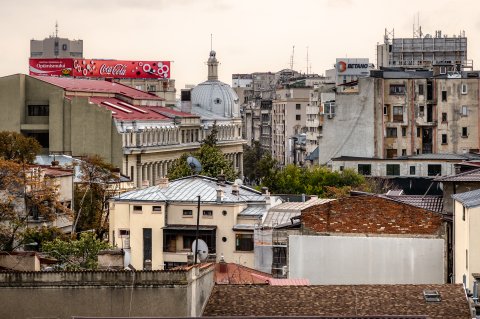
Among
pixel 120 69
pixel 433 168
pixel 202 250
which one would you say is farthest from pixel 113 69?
pixel 202 250

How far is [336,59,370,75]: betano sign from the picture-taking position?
162000 mm

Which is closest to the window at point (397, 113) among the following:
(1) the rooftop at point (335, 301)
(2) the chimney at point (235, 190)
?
(2) the chimney at point (235, 190)

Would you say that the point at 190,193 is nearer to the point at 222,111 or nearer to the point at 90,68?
the point at 222,111

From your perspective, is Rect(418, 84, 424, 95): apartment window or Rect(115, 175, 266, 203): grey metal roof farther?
Rect(418, 84, 424, 95): apartment window

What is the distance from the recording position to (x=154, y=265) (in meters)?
63.5

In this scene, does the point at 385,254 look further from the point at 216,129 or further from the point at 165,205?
the point at 216,129

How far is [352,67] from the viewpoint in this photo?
16625 centimetres

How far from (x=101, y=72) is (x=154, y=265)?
390 feet

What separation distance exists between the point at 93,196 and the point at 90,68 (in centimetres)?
9488

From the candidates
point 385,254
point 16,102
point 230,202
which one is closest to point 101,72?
point 16,102

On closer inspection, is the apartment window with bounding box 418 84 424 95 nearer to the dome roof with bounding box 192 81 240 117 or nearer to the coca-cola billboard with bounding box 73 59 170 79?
the dome roof with bounding box 192 81 240 117

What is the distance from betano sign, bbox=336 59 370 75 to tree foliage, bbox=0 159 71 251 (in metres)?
87.3

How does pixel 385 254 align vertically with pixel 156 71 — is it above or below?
below

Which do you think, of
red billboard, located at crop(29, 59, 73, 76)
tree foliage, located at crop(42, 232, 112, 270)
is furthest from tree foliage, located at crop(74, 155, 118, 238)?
red billboard, located at crop(29, 59, 73, 76)
